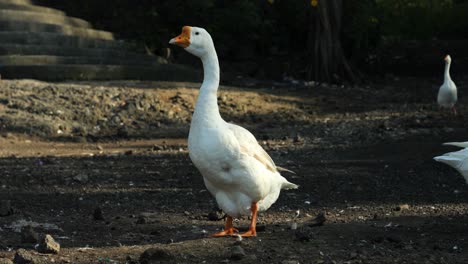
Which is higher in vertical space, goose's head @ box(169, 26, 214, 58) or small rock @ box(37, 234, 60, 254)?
goose's head @ box(169, 26, 214, 58)

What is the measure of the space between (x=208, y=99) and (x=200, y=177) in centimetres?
390

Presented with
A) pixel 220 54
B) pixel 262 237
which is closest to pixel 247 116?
pixel 220 54

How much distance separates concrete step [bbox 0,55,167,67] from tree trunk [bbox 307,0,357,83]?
17.5 feet

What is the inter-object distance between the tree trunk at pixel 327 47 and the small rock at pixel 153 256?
62.7 feet

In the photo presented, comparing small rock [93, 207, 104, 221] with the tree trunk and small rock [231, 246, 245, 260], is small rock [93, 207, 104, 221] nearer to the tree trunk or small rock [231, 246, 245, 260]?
small rock [231, 246, 245, 260]

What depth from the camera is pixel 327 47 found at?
25.6 m

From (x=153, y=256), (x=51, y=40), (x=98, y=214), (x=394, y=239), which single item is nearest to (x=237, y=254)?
(x=153, y=256)

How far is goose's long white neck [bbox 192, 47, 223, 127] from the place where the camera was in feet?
23.2

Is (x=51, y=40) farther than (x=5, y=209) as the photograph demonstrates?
Yes

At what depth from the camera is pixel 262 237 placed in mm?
7488

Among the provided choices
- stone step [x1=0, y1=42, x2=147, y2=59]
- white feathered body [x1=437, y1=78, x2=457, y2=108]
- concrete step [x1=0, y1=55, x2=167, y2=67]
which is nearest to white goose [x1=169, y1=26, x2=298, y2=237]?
white feathered body [x1=437, y1=78, x2=457, y2=108]

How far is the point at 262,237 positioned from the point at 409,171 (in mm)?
4459

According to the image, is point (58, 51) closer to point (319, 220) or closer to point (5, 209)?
point (5, 209)

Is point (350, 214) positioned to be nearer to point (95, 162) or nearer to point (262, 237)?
point (262, 237)
